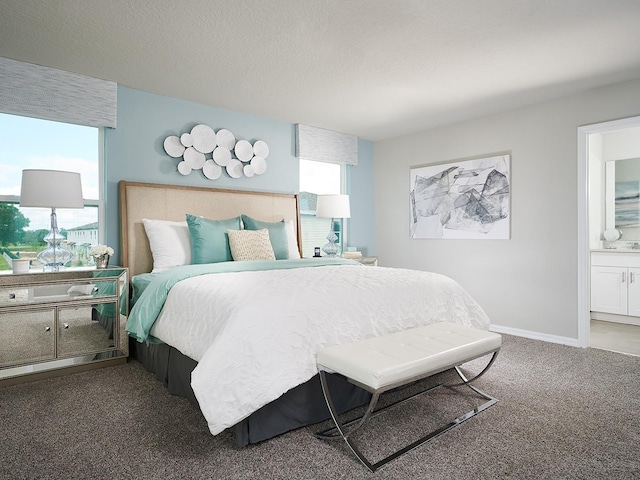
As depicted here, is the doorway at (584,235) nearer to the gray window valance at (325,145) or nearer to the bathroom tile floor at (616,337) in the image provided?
the bathroom tile floor at (616,337)

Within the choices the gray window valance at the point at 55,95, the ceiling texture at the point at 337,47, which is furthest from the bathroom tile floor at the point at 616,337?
the gray window valance at the point at 55,95

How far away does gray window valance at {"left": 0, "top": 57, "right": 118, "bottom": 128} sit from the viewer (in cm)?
306

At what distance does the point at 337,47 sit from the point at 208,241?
6.18ft

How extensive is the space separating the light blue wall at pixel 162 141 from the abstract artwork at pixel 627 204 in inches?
164

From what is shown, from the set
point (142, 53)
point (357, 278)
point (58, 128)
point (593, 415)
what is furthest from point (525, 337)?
point (58, 128)

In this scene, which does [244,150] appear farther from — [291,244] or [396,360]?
[396,360]

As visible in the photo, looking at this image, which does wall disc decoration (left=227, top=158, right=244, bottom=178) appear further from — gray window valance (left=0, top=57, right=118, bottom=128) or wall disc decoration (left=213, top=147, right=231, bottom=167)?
gray window valance (left=0, top=57, right=118, bottom=128)

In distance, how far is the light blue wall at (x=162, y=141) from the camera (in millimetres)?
3609

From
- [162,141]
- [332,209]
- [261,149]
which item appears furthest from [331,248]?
[162,141]

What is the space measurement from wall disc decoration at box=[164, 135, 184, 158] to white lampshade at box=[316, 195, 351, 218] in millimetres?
1723

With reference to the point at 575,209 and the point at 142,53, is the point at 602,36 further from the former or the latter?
the point at 142,53

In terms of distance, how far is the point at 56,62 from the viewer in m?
3.09

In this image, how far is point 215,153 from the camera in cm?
417

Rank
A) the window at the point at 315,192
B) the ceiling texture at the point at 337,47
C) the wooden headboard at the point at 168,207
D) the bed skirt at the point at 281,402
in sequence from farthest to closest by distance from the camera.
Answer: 1. the window at the point at 315,192
2. the wooden headboard at the point at 168,207
3. the ceiling texture at the point at 337,47
4. the bed skirt at the point at 281,402
